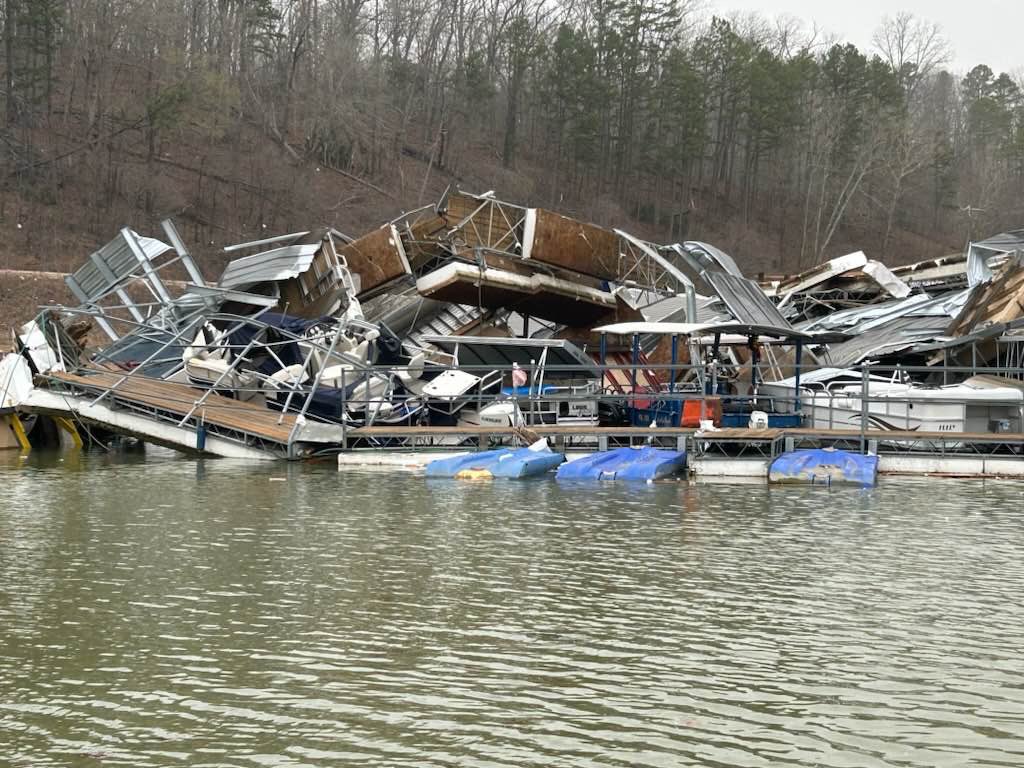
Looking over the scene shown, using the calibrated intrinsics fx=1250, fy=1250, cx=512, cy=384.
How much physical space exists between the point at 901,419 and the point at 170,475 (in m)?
14.1

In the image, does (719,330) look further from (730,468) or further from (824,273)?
(824,273)

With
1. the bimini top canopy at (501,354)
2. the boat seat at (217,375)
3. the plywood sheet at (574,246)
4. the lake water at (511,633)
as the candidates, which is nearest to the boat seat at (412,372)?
the bimini top canopy at (501,354)

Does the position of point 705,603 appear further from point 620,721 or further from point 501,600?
point 620,721

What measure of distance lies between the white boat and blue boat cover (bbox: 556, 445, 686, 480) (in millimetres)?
2855

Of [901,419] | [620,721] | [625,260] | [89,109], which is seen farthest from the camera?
[89,109]

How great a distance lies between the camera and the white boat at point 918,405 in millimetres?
23781

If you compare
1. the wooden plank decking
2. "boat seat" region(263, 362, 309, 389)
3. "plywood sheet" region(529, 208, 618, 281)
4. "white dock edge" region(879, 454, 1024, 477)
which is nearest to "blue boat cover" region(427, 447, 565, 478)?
the wooden plank decking

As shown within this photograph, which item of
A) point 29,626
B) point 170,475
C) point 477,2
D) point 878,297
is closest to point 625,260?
point 878,297

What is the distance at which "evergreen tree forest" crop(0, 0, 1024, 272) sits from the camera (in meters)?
59.7

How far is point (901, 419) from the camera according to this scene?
24562mm

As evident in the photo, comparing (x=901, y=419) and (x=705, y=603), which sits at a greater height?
(x=901, y=419)

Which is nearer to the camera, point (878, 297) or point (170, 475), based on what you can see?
point (170, 475)

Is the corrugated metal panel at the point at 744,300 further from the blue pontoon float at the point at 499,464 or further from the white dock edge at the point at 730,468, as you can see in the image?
the blue pontoon float at the point at 499,464

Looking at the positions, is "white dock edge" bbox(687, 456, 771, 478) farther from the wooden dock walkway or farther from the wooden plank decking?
the wooden plank decking
